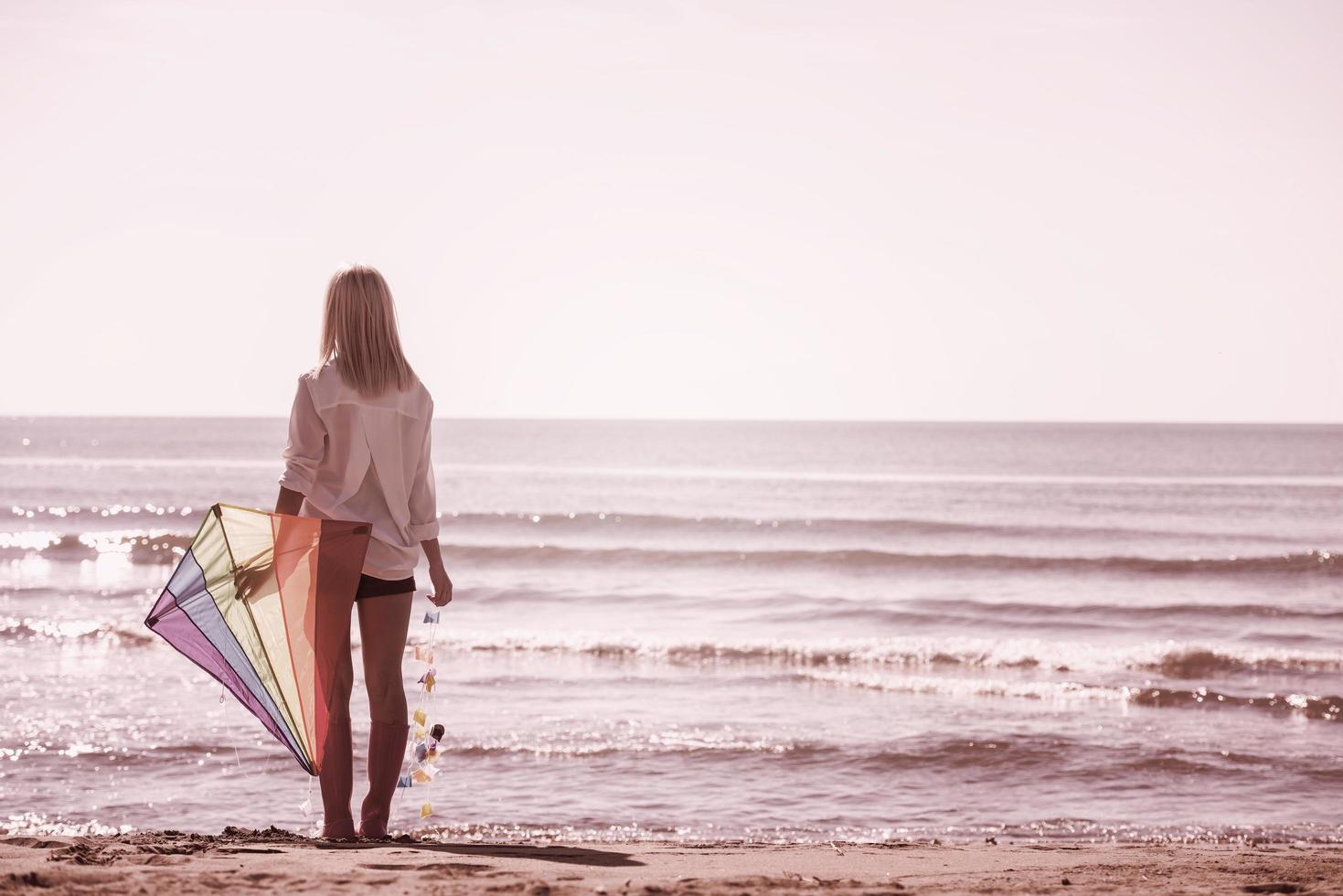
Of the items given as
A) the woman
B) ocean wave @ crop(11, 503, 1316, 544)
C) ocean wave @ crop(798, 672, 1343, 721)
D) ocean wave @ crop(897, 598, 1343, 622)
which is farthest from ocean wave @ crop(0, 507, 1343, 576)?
the woman

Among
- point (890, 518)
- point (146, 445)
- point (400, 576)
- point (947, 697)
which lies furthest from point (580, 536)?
point (146, 445)

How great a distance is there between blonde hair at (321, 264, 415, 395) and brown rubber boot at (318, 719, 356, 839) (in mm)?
1203

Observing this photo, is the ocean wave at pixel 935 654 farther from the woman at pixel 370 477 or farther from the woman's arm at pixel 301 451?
the woman's arm at pixel 301 451

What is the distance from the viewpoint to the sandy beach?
11.2 feet

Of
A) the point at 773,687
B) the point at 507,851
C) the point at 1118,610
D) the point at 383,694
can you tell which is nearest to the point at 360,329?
the point at 383,694

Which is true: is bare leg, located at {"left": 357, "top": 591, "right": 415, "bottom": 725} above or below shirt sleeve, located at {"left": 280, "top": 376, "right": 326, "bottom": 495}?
below

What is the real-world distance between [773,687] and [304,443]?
6.43 meters

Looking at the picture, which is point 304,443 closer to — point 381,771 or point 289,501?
point 289,501

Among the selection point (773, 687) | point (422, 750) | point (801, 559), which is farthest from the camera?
point (801, 559)

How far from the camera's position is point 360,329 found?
3.98 m

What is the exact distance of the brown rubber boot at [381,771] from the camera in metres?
4.27

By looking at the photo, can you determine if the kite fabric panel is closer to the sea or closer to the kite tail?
the kite tail

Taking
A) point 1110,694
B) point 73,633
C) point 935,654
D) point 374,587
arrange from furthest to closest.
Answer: point 73,633 < point 935,654 < point 1110,694 < point 374,587

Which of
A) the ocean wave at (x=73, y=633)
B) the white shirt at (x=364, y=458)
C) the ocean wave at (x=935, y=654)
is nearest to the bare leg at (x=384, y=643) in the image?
the white shirt at (x=364, y=458)
